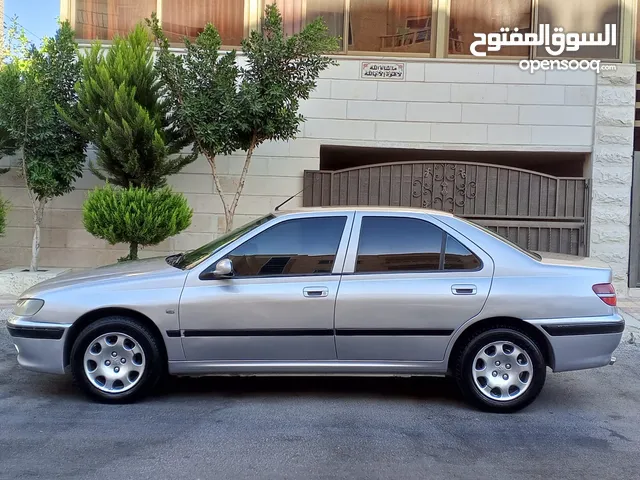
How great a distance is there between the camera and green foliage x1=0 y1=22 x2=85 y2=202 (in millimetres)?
8711

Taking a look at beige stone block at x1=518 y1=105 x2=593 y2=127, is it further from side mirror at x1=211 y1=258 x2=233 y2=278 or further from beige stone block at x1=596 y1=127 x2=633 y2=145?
side mirror at x1=211 y1=258 x2=233 y2=278

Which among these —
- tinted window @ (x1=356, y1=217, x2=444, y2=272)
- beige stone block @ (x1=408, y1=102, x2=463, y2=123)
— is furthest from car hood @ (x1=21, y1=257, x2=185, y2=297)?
beige stone block @ (x1=408, y1=102, x2=463, y2=123)

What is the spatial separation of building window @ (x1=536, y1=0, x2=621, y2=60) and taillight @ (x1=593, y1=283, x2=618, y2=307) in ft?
23.0

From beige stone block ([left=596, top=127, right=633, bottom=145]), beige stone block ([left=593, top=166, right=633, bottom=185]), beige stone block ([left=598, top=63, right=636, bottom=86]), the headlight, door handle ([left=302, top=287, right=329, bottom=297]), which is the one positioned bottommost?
the headlight

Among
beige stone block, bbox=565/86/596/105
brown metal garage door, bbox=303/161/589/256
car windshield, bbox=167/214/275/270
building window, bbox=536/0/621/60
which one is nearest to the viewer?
car windshield, bbox=167/214/275/270

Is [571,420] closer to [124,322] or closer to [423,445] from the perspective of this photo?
Answer: [423,445]

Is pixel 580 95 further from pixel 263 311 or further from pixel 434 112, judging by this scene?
pixel 263 311

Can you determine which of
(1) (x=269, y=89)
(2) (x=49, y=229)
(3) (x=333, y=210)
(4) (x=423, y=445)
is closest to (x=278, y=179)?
(1) (x=269, y=89)

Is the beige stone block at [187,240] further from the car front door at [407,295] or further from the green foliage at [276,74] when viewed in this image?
the car front door at [407,295]

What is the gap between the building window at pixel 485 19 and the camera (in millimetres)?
11172

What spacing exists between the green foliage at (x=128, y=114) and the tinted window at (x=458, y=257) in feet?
16.0

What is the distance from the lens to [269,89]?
8391 millimetres

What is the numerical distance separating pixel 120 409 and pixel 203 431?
87 cm

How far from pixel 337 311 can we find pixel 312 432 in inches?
37.6
